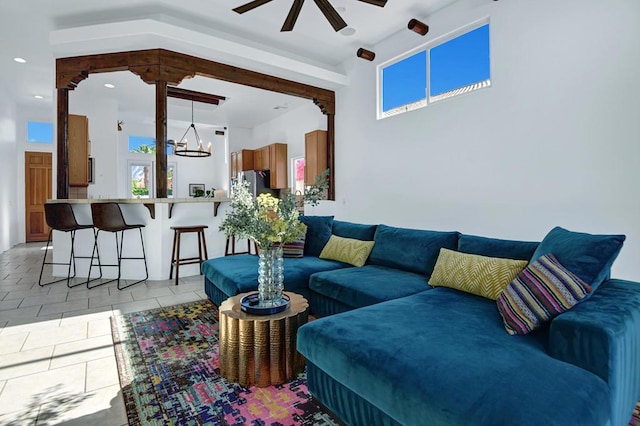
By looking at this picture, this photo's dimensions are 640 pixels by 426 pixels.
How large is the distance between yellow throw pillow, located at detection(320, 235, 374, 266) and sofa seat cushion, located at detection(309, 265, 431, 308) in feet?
0.66

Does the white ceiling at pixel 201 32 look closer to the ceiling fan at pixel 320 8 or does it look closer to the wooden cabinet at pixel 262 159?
the ceiling fan at pixel 320 8

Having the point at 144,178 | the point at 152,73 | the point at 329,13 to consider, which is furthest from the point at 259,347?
the point at 144,178

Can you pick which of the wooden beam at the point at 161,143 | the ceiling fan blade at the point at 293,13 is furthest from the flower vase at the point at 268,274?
the wooden beam at the point at 161,143

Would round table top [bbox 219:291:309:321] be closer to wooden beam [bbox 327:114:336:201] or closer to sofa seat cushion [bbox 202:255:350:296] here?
sofa seat cushion [bbox 202:255:350:296]

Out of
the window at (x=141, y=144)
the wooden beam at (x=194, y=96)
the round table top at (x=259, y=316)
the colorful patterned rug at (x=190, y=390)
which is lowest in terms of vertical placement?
the colorful patterned rug at (x=190, y=390)

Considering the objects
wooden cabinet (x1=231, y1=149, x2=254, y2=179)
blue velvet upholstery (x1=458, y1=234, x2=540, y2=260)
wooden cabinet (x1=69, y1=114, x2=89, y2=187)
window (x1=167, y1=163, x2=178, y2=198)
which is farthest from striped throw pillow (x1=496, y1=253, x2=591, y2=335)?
window (x1=167, y1=163, x2=178, y2=198)

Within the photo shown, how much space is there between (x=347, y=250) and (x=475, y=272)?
4.66 feet

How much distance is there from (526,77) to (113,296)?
520 centimetres

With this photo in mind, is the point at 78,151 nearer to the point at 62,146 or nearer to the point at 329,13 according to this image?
the point at 62,146

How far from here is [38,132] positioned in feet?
27.4

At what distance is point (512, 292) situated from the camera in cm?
187

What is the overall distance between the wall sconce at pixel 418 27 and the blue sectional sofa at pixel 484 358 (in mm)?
3226

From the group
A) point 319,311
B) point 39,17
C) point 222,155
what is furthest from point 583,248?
point 222,155

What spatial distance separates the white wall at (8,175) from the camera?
677cm
